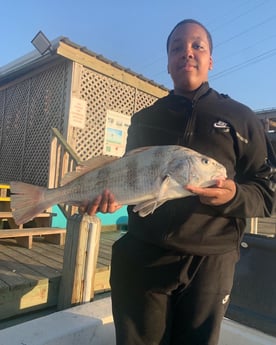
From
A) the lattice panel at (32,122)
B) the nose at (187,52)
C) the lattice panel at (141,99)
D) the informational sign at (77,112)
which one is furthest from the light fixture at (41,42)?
the nose at (187,52)

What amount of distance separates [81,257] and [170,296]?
1908 mm

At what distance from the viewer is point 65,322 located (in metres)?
2.34

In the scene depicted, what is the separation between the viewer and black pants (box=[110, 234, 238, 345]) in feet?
5.17

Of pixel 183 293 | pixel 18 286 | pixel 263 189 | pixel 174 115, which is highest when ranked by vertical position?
pixel 174 115

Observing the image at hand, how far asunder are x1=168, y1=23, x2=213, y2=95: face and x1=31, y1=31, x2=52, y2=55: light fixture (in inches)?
201

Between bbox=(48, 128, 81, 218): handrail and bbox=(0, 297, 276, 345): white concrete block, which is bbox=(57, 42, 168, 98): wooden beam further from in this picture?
bbox=(0, 297, 276, 345): white concrete block

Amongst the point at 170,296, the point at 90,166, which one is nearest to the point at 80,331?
the point at 170,296

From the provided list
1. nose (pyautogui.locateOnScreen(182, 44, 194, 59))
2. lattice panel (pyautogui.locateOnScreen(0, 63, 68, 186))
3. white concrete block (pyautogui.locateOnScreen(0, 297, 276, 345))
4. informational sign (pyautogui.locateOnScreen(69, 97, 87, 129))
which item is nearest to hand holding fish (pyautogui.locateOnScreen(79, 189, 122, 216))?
nose (pyautogui.locateOnScreen(182, 44, 194, 59))

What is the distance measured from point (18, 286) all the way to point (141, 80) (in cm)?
597

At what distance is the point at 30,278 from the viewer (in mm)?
3537

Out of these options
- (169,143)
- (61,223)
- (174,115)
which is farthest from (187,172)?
(61,223)

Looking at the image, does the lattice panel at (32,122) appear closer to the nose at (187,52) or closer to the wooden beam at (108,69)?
the wooden beam at (108,69)

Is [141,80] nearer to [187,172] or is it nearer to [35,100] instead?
[35,100]

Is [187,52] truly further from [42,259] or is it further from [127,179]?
[42,259]
